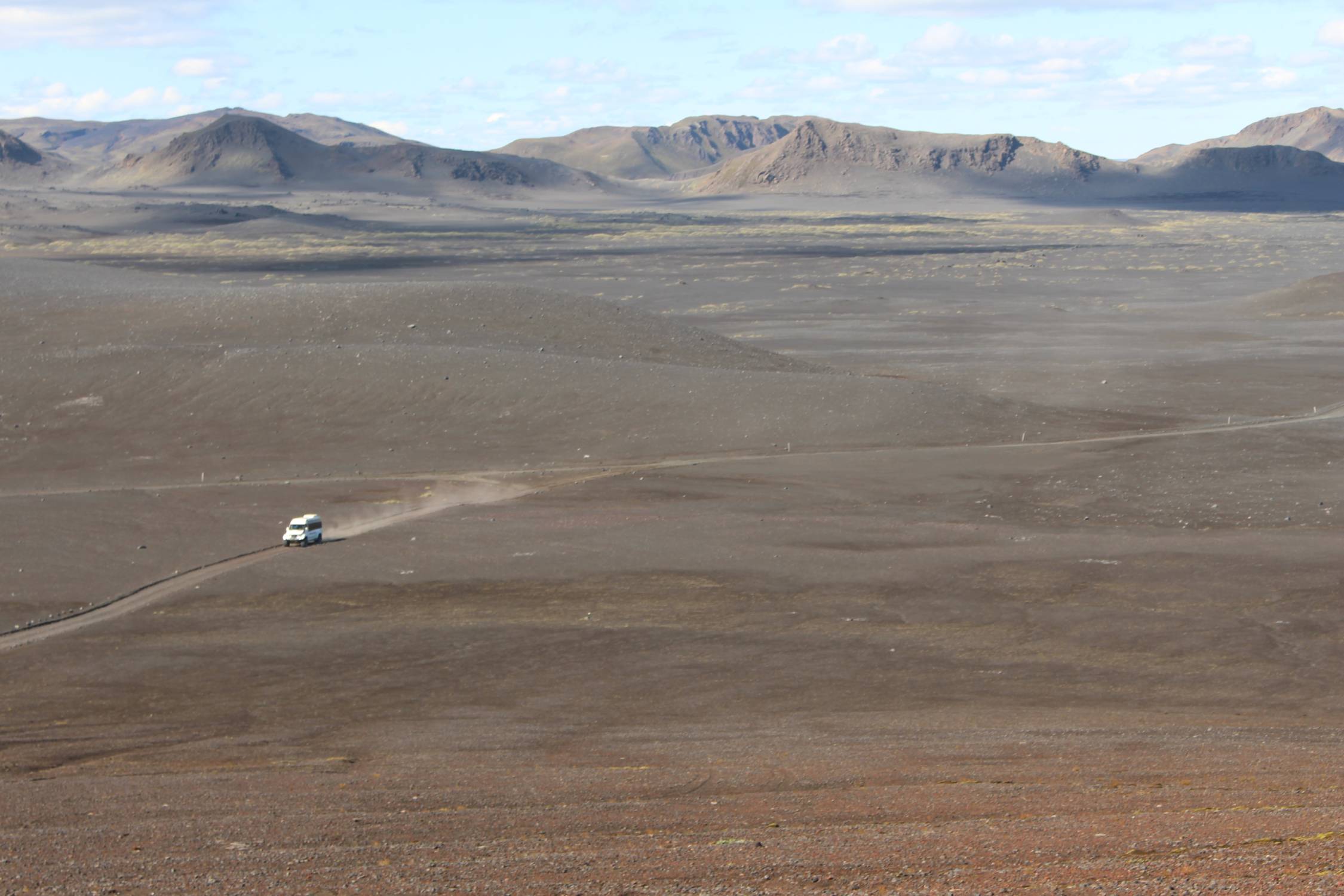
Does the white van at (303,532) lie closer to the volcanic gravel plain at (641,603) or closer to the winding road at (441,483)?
the winding road at (441,483)

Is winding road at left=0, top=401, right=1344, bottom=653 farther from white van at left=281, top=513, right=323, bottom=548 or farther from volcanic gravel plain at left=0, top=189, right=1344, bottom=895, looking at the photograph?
white van at left=281, top=513, right=323, bottom=548

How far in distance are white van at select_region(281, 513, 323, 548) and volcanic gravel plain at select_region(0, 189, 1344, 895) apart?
0.79 metres

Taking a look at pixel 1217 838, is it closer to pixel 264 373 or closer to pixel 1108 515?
pixel 1108 515

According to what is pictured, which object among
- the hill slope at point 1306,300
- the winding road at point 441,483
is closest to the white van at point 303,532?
the winding road at point 441,483

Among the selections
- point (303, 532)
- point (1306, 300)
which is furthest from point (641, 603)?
point (1306, 300)

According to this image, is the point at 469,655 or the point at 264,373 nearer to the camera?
the point at 469,655

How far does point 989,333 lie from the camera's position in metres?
64.4

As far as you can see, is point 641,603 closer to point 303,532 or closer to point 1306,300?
point 303,532

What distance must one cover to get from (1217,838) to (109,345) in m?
41.0

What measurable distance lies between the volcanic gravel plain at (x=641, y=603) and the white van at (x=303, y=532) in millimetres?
794

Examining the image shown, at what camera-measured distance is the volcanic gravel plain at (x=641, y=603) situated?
12438 millimetres

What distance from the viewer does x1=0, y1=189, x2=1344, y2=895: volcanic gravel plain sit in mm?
12438

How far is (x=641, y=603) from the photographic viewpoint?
23.6 metres

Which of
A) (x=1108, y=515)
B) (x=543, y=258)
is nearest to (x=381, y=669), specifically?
(x=1108, y=515)
